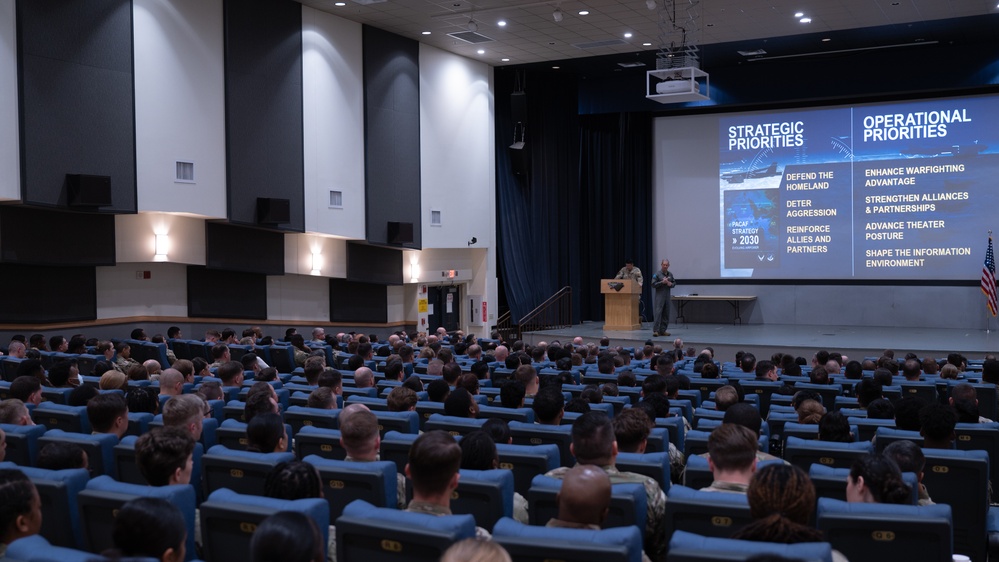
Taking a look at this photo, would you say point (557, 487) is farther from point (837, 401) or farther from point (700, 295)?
point (700, 295)

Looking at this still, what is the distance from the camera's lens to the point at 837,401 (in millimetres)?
7098

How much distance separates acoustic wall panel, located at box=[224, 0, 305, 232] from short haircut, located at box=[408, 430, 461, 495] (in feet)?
39.7

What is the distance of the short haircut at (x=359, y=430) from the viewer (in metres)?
4.16

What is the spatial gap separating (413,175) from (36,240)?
7.26 m

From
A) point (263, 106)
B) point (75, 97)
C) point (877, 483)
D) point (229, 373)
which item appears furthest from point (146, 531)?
point (263, 106)

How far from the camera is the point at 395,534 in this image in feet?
9.14

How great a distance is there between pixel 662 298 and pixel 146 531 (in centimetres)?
1482

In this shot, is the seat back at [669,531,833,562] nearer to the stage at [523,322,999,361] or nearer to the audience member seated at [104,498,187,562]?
the audience member seated at [104,498,187,562]

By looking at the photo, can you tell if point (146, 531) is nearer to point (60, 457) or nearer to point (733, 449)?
point (60, 457)

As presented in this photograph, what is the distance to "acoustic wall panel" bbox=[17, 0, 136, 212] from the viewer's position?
1194cm

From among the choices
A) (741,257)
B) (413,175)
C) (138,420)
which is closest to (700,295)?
(741,257)

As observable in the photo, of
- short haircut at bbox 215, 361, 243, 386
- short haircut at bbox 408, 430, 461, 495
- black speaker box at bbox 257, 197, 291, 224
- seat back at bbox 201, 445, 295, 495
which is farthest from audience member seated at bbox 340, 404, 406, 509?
black speaker box at bbox 257, 197, 291, 224

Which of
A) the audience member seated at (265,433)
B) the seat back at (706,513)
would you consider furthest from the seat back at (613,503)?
the audience member seated at (265,433)

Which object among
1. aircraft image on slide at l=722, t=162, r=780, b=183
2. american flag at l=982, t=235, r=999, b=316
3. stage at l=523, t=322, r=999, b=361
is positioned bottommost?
stage at l=523, t=322, r=999, b=361
